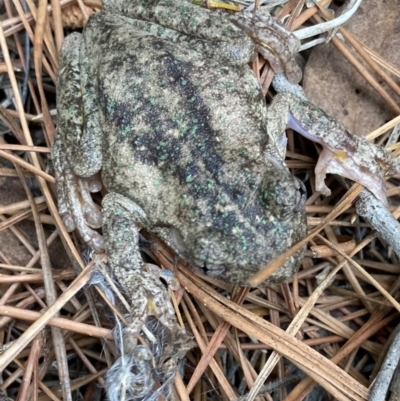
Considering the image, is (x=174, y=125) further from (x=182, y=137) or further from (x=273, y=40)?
(x=273, y=40)

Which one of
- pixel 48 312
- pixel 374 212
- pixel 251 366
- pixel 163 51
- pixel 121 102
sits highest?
pixel 163 51

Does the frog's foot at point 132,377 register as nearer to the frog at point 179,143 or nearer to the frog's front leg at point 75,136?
the frog at point 179,143

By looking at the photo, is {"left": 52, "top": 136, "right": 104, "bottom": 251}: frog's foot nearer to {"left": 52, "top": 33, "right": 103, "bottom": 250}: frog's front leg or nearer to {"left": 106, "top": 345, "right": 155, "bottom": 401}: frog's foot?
{"left": 52, "top": 33, "right": 103, "bottom": 250}: frog's front leg

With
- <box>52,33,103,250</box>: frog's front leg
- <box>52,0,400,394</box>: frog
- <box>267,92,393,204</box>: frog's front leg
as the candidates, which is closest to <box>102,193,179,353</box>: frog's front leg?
<box>52,0,400,394</box>: frog

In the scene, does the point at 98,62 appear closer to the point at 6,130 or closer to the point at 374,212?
the point at 6,130

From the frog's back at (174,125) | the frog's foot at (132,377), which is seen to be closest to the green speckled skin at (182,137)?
the frog's back at (174,125)

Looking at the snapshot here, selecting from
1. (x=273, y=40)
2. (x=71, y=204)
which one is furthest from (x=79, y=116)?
(x=273, y=40)

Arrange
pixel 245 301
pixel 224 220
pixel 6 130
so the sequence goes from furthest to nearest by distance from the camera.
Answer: pixel 6 130, pixel 245 301, pixel 224 220

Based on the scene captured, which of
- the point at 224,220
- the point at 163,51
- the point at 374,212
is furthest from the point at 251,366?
the point at 163,51
